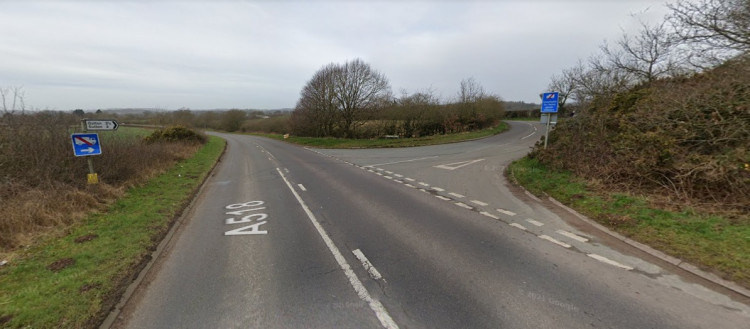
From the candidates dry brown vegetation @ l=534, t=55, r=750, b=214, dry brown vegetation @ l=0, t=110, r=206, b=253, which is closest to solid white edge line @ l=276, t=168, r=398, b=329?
dry brown vegetation @ l=0, t=110, r=206, b=253

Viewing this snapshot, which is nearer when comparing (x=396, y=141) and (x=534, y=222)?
(x=534, y=222)

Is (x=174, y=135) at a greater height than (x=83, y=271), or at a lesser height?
greater

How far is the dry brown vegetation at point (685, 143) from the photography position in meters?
5.59

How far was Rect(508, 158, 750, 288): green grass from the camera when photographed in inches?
151

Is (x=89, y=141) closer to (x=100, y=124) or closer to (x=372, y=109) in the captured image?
(x=100, y=124)

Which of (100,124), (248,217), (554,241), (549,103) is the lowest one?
(248,217)

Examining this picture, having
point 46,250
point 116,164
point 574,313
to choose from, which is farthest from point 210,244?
point 116,164

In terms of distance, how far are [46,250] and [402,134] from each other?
1053 inches

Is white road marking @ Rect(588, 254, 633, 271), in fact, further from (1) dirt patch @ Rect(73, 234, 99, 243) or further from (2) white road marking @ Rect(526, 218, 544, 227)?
(1) dirt patch @ Rect(73, 234, 99, 243)

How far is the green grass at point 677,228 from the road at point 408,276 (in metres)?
0.61

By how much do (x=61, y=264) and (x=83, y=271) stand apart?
1.96 feet

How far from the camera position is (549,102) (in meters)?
11.1

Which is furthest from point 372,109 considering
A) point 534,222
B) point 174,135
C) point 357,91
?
point 534,222

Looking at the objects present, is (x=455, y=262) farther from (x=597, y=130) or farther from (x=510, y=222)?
(x=597, y=130)
